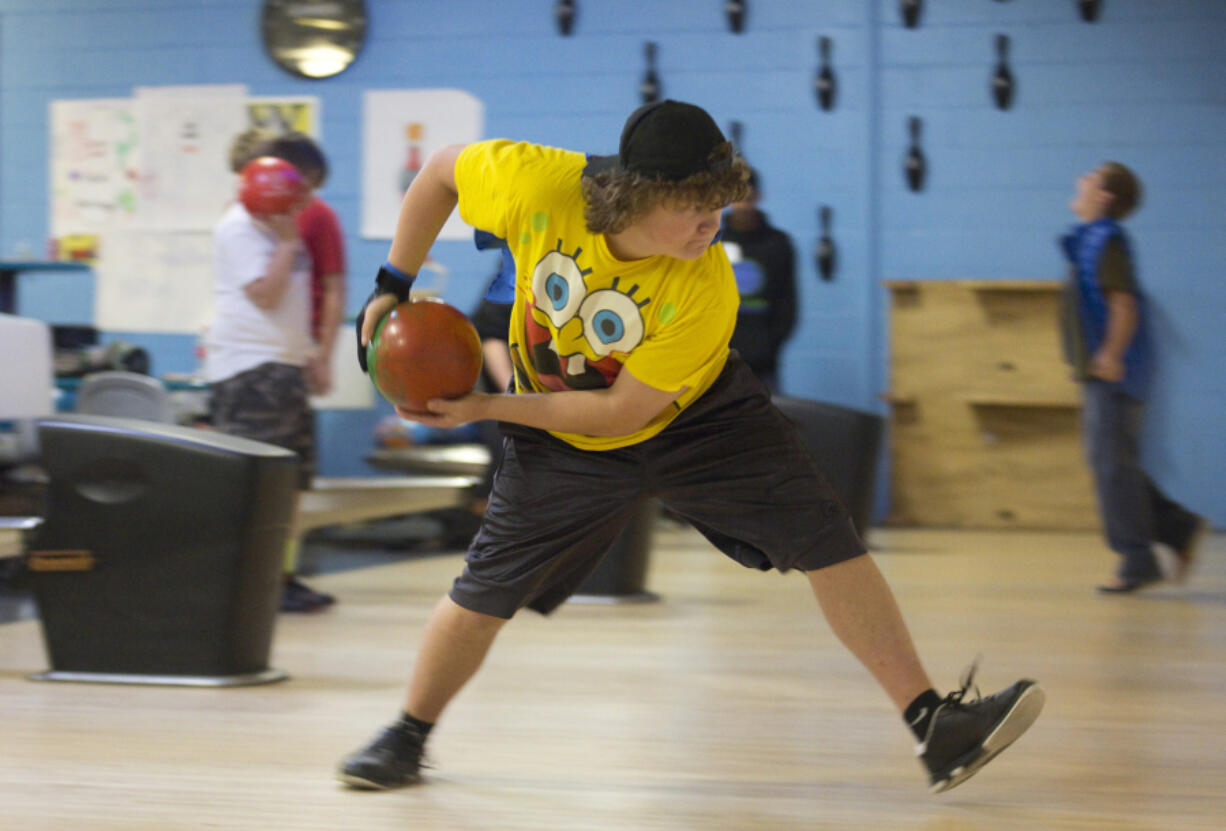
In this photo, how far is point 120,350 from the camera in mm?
6129

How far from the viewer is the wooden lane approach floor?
2.22m

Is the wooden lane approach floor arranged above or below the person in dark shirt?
below

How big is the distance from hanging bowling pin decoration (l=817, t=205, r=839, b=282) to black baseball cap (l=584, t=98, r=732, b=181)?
5148 millimetres

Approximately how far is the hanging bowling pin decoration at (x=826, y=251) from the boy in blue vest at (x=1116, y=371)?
2432 mm

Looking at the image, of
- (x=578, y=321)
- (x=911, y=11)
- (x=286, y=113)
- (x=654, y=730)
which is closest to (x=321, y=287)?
(x=654, y=730)

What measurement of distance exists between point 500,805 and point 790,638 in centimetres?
169

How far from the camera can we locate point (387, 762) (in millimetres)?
2332

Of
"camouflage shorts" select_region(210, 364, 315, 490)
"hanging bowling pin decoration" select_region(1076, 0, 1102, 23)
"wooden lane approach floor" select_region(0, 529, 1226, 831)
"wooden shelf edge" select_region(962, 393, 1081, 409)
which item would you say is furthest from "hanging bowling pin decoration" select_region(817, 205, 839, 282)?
"camouflage shorts" select_region(210, 364, 315, 490)

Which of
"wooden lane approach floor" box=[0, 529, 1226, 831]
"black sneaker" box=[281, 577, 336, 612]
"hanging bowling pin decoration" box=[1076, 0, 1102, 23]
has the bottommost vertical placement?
"black sneaker" box=[281, 577, 336, 612]

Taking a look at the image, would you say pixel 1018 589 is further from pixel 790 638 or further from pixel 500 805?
pixel 500 805

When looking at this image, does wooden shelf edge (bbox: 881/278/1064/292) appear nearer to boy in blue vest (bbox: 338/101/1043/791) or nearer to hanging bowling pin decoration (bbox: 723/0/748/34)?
hanging bowling pin decoration (bbox: 723/0/748/34)

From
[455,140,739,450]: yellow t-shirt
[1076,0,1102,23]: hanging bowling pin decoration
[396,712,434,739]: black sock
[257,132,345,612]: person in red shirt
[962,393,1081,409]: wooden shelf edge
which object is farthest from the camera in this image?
[1076,0,1102,23]: hanging bowling pin decoration

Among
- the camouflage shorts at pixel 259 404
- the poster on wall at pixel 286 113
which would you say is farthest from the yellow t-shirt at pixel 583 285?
the poster on wall at pixel 286 113

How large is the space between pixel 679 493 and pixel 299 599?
89.3 inches
